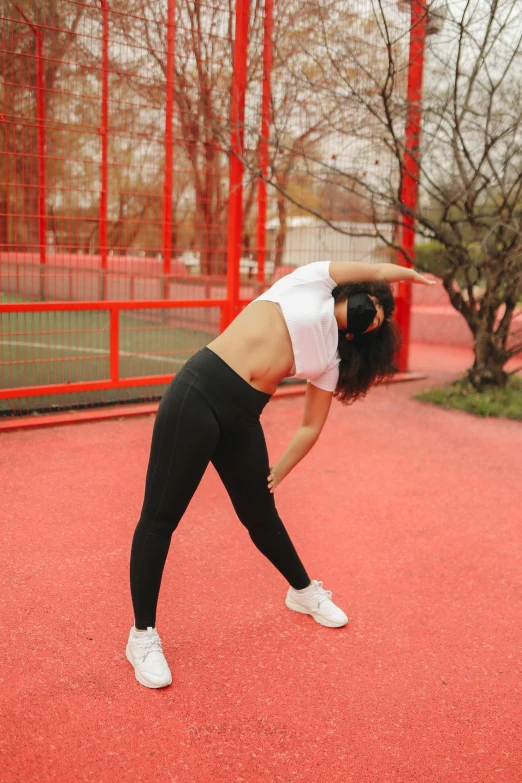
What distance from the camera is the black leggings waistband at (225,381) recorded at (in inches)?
95.9

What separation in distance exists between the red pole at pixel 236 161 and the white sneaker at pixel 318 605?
461 cm

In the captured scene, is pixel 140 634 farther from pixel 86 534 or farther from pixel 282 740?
Result: pixel 86 534

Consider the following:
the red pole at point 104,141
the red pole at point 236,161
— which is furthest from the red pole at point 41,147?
the red pole at point 236,161

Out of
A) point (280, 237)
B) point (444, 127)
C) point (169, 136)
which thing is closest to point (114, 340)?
point (169, 136)

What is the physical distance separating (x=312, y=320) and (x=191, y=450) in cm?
58

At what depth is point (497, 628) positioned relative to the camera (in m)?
3.10

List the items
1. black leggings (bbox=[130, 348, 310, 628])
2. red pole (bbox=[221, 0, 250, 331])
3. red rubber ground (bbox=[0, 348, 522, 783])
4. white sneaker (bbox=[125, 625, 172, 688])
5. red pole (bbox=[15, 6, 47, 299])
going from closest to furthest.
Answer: red rubber ground (bbox=[0, 348, 522, 783]) < black leggings (bbox=[130, 348, 310, 628]) < white sneaker (bbox=[125, 625, 172, 688]) < red pole (bbox=[15, 6, 47, 299]) < red pole (bbox=[221, 0, 250, 331])

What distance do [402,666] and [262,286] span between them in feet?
18.3

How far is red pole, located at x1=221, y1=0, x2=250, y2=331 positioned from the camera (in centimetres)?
702

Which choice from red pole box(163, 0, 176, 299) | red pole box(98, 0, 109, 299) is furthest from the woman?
red pole box(163, 0, 176, 299)

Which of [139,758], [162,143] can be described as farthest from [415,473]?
[162,143]

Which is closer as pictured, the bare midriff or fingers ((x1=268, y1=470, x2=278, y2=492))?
the bare midriff

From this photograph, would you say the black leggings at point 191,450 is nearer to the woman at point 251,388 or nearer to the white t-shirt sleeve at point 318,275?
the woman at point 251,388

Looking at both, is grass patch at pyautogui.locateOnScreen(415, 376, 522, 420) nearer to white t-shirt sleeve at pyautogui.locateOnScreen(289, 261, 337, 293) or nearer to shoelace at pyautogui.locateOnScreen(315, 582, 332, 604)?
shoelace at pyautogui.locateOnScreen(315, 582, 332, 604)
